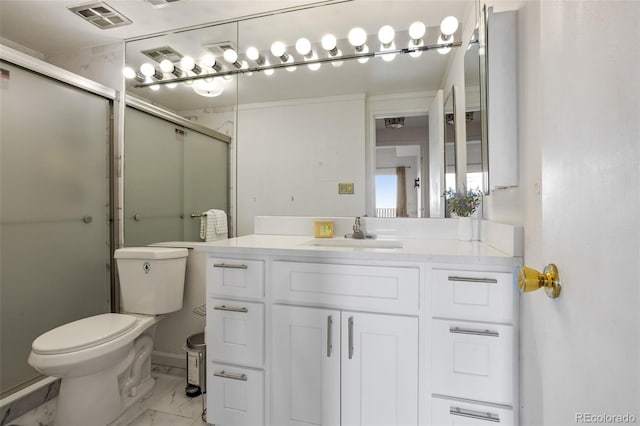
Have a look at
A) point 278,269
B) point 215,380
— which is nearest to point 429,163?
point 278,269

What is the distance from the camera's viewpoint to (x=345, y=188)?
1.79 metres

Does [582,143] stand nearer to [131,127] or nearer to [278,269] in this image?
[278,269]

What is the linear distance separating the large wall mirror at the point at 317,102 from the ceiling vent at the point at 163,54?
0.04 metres

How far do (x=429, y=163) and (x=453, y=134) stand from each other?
7.4 inches

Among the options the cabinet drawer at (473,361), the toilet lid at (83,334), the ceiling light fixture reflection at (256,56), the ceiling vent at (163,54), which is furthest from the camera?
the ceiling vent at (163,54)

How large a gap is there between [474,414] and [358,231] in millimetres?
934

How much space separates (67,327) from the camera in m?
1.52

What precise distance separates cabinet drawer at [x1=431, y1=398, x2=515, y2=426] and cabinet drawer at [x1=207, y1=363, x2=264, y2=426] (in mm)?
720

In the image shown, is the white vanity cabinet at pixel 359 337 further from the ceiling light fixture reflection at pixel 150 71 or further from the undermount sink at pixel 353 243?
the ceiling light fixture reflection at pixel 150 71

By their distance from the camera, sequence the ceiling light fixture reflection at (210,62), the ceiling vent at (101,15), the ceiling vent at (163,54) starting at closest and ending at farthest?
the ceiling vent at (101,15) → the ceiling light fixture reflection at (210,62) → the ceiling vent at (163,54)

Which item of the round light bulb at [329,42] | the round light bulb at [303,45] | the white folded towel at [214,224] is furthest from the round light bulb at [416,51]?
the white folded towel at [214,224]

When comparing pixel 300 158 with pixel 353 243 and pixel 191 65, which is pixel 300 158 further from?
pixel 191 65

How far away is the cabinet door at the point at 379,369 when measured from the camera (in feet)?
3.75

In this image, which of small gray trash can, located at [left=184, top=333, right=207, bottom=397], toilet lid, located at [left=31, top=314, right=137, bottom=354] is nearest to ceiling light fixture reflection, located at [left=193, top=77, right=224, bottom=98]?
toilet lid, located at [left=31, top=314, right=137, bottom=354]
